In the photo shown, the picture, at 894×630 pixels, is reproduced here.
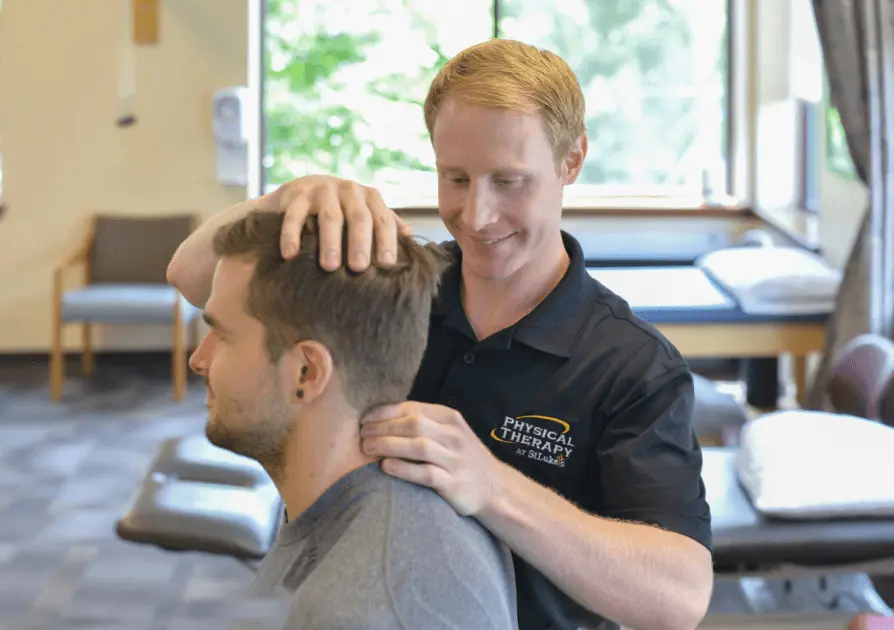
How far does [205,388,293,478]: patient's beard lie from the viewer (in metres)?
1.33

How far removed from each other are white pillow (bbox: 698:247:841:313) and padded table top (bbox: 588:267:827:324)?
0.04 metres

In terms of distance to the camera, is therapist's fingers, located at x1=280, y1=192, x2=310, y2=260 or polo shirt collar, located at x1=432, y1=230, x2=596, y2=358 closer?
therapist's fingers, located at x1=280, y1=192, x2=310, y2=260

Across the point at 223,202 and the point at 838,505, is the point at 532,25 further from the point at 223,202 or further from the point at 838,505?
the point at 838,505

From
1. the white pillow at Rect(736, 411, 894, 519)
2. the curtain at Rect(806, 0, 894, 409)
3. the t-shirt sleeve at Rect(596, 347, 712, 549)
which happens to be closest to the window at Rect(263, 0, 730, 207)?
the curtain at Rect(806, 0, 894, 409)

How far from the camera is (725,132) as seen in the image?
6.99 meters

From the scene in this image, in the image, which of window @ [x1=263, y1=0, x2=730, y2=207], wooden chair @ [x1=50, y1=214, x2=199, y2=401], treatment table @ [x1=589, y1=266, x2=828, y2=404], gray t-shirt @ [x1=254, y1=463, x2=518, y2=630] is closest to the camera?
gray t-shirt @ [x1=254, y1=463, x2=518, y2=630]

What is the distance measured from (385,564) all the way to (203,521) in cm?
185

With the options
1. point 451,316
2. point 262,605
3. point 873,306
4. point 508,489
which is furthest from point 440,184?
point 873,306

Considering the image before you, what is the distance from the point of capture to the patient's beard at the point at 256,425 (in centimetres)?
133

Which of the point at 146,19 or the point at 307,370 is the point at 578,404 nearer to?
the point at 307,370

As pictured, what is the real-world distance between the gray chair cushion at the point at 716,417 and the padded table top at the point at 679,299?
0.63 meters

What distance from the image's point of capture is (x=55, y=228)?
6418 mm

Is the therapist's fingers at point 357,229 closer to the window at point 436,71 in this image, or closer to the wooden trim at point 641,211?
the wooden trim at point 641,211

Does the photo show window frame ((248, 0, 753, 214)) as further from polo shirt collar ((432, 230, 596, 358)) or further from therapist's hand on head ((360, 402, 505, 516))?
therapist's hand on head ((360, 402, 505, 516))
